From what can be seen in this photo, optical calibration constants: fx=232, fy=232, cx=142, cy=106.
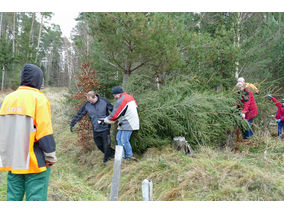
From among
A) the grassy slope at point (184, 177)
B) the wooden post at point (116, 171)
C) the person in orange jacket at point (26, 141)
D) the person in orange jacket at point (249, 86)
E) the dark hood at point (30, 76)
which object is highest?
the person in orange jacket at point (249, 86)

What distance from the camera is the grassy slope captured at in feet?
11.9

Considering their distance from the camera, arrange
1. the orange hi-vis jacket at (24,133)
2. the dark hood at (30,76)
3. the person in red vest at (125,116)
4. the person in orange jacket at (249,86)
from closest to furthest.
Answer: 1. the orange hi-vis jacket at (24,133)
2. the dark hood at (30,76)
3. the person in red vest at (125,116)
4. the person in orange jacket at (249,86)

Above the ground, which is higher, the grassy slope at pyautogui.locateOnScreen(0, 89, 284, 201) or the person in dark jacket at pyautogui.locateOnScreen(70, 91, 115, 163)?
the person in dark jacket at pyautogui.locateOnScreen(70, 91, 115, 163)

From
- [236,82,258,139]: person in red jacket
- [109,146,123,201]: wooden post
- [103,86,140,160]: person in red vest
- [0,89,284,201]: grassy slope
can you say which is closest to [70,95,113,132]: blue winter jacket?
[103,86,140,160]: person in red vest

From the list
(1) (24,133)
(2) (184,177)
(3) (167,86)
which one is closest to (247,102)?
(3) (167,86)

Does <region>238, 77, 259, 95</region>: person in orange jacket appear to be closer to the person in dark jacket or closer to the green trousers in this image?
the person in dark jacket

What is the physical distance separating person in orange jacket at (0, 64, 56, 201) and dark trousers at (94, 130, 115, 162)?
3069 millimetres

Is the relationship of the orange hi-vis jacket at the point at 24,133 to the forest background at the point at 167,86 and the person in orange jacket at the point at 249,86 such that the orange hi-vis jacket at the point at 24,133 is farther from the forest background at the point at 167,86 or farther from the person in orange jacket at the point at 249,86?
the person in orange jacket at the point at 249,86

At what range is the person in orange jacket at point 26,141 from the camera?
2396mm

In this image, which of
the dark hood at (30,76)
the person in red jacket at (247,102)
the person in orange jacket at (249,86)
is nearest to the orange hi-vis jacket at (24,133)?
the dark hood at (30,76)

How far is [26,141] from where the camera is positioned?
7.93 ft

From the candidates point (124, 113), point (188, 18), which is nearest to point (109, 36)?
point (124, 113)

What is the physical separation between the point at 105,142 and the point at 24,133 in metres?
3.32

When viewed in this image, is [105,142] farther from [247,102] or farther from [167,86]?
[247,102]
